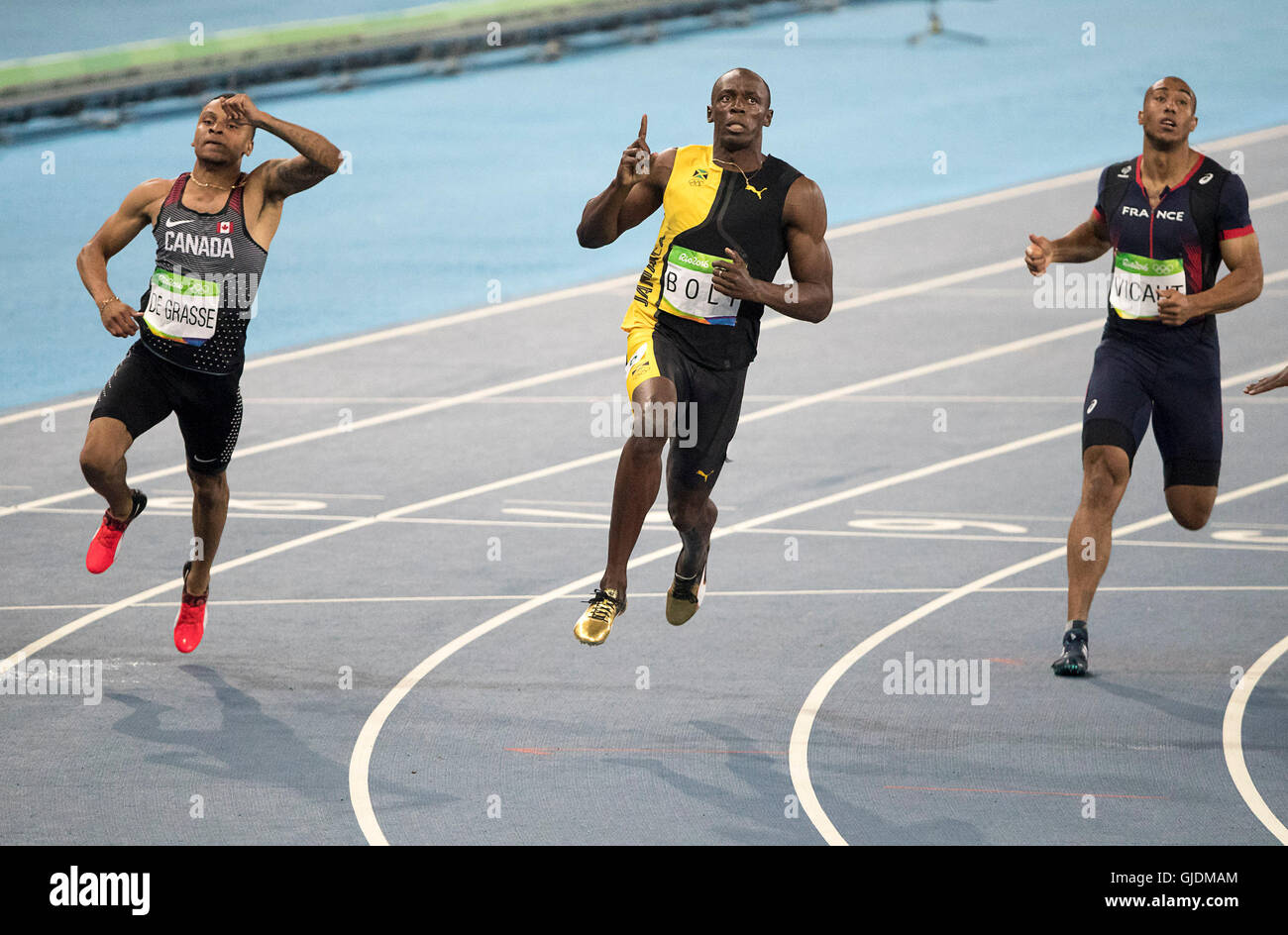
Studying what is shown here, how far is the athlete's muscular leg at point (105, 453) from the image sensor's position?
27.2 feet

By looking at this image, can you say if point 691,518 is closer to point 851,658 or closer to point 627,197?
point 627,197

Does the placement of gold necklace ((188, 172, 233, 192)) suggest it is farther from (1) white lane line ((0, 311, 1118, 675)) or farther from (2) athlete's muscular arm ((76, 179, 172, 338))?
(1) white lane line ((0, 311, 1118, 675))

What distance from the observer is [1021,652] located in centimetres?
938

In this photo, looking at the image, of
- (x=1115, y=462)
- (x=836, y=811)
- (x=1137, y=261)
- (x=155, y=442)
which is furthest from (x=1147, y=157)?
(x=155, y=442)

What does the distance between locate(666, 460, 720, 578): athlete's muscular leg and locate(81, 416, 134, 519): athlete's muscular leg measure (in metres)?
2.45

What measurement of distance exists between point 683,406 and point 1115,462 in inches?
90.5

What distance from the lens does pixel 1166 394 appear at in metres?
8.73

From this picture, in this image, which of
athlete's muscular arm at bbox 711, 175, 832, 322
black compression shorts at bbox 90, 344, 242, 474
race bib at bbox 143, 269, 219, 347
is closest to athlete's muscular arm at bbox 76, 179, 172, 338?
race bib at bbox 143, 269, 219, 347

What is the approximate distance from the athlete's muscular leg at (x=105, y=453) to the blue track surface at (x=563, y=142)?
652 centimetres

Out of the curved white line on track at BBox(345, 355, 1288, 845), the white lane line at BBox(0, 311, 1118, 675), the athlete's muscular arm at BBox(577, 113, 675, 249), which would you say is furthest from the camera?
the white lane line at BBox(0, 311, 1118, 675)

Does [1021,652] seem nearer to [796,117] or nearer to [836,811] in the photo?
[836,811]

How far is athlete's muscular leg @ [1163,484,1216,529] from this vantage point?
883 centimetres

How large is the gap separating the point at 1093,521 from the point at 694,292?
252cm
